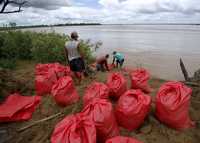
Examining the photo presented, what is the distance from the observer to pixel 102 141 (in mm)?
3213

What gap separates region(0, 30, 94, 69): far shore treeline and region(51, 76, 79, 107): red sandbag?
463 cm

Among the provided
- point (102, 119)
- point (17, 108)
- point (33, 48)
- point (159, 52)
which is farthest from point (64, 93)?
point (159, 52)

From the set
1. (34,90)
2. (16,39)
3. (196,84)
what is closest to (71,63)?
(34,90)

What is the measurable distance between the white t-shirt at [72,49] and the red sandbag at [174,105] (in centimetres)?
298

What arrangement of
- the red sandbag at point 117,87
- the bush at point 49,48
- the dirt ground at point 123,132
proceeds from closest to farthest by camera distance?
the dirt ground at point 123,132 < the red sandbag at point 117,87 < the bush at point 49,48

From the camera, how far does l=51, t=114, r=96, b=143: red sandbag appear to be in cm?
266

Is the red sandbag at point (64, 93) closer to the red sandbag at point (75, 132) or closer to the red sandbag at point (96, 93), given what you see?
the red sandbag at point (96, 93)

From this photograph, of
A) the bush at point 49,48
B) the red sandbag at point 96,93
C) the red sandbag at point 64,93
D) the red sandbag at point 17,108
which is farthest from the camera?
the bush at point 49,48

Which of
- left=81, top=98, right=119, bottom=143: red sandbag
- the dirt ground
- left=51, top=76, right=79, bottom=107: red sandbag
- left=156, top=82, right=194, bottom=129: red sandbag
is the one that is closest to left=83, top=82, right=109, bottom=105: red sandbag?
the dirt ground

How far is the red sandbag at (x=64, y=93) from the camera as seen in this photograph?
459 centimetres

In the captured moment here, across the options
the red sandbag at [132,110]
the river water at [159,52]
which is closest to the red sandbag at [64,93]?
the red sandbag at [132,110]

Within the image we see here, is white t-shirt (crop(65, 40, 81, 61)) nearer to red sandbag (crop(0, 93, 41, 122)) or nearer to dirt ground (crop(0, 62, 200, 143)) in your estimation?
red sandbag (crop(0, 93, 41, 122))

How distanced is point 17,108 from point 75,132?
90.1 inches

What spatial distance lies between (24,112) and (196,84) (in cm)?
413
